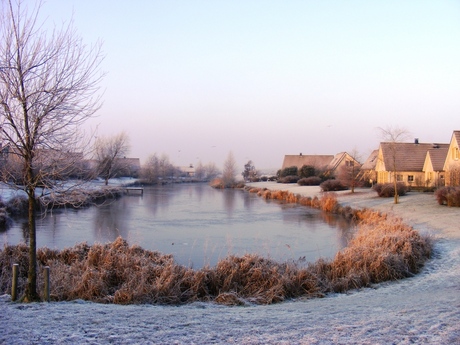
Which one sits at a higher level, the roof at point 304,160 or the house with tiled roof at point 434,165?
the roof at point 304,160

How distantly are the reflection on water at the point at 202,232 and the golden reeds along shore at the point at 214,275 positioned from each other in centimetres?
168

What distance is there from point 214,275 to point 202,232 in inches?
376

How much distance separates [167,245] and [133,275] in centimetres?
660

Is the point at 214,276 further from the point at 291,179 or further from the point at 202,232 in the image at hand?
the point at 291,179

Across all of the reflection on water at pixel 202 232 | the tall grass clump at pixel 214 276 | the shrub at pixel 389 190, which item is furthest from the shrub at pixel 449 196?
the tall grass clump at pixel 214 276

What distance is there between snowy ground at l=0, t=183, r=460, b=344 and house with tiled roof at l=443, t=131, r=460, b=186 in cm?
2062

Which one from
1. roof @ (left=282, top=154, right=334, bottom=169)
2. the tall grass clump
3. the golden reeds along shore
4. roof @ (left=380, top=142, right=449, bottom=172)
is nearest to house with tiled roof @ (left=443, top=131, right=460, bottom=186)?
roof @ (left=380, top=142, right=449, bottom=172)

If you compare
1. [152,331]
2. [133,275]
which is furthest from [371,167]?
[152,331]

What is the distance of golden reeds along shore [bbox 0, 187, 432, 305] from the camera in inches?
317

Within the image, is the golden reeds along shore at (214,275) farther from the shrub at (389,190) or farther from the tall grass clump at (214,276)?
the shrub at (389,190)

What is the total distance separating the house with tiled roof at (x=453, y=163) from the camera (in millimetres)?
26323

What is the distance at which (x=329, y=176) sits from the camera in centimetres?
5241

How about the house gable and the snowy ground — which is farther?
the house gable

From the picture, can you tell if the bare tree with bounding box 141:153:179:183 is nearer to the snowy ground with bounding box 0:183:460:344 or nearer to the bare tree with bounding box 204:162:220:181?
the bare tree with bounding box 204:162:220:181
